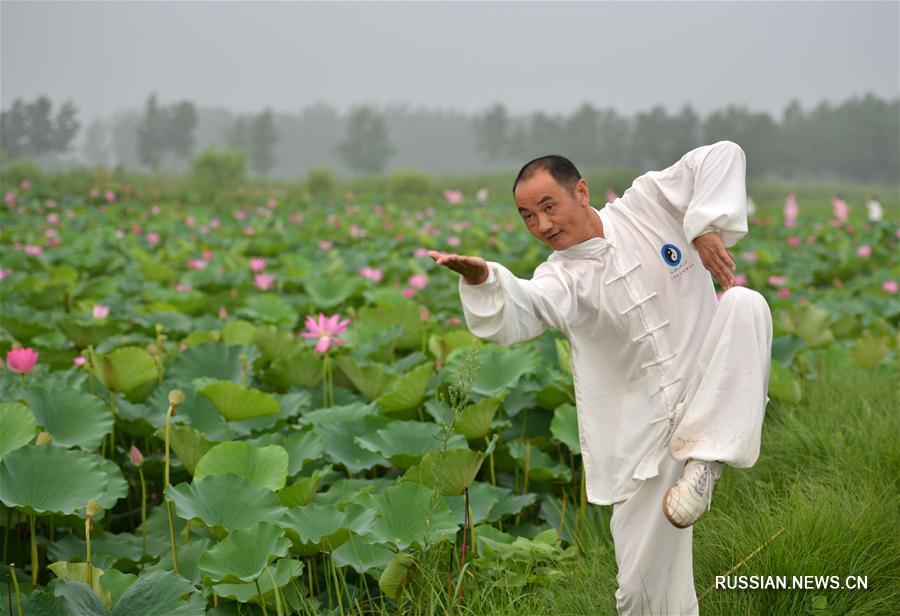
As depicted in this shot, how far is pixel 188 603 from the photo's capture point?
1.59 metres

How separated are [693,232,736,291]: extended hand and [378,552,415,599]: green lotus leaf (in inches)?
33.3

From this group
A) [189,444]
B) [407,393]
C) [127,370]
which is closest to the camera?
[189,444]

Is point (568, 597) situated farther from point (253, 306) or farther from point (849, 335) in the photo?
point (849, 335)

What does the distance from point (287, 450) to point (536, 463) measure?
75cm

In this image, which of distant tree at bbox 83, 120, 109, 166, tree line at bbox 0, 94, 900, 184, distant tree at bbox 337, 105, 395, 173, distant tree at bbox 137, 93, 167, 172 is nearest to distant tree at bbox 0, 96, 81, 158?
tree line at bbox 0, 94, 900, 184

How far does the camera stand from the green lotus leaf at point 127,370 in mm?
2797

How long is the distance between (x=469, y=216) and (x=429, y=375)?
29.3 feet

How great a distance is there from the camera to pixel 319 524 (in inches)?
73.1

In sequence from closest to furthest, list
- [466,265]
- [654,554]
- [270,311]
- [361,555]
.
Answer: [466,265], [654,554], [361,555], [270,311]

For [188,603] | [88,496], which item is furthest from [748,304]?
[88,496]

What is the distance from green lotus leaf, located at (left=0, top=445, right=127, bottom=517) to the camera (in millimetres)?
1925

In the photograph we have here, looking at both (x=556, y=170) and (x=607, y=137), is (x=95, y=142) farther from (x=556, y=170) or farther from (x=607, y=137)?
(x=556, y=170)

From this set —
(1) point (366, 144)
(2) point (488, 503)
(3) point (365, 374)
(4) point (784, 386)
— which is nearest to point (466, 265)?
(2) point (488, 503)

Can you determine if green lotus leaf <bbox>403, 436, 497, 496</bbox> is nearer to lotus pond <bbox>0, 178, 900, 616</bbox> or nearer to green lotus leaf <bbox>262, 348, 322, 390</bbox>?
lotus pond <bbox>0, 178, 900, 616</bbox>
